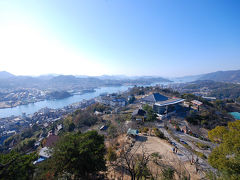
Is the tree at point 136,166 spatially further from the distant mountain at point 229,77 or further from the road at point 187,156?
the distant mountain at point 229,77

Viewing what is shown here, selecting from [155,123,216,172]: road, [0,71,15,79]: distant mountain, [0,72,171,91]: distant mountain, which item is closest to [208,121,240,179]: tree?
[155,123,216,172]: road

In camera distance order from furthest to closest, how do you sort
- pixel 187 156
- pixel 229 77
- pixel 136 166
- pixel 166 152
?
pixel 229 77 < pixel 166 152 < pixel 187 156 < pixel 136 166

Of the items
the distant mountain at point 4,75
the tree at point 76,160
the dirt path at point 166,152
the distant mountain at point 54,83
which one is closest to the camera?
the tree at point 76,160

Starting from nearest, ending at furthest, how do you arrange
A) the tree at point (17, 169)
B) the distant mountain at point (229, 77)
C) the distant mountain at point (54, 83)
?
the tree at point (17, 169), the distant mountain at point (54, 83), the distant mountain at point (229, 77)

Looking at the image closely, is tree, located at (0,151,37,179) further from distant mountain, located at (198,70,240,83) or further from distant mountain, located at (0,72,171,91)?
distant mountain, located at (198,70,240,83)

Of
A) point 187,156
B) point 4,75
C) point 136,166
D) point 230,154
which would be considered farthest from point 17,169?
point 4,75

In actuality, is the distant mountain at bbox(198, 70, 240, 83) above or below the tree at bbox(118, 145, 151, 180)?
above

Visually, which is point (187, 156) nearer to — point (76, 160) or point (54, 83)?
point (76, 160)

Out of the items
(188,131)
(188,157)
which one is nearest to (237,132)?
(188,157)

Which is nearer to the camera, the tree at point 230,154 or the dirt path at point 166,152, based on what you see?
the tree at point 230,154

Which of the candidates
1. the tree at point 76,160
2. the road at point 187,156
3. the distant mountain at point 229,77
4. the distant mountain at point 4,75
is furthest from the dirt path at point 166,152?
the distant mountain at point 4,75

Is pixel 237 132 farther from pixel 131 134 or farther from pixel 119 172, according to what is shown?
pixel 131 134

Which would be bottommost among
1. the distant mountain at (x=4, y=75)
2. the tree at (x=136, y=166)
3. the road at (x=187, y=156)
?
the road at (x=187, y=156)
